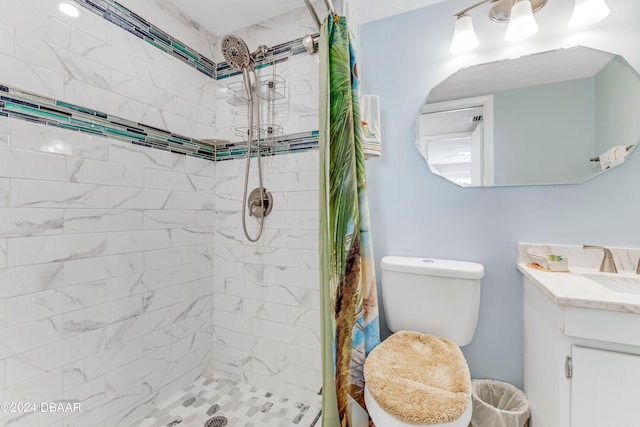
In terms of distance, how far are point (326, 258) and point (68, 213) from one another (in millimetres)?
1113

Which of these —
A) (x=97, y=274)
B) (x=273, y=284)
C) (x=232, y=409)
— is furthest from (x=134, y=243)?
(x=232, y=409)

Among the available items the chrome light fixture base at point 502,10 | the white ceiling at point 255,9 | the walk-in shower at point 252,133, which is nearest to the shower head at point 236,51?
the walk-in shower at point 252,133

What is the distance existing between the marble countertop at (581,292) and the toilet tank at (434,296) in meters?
0.25

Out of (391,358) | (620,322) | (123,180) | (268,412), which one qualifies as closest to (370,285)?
(391,358)

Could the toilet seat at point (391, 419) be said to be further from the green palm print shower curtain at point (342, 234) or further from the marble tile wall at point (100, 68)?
the marble tile wall at point (100, 68)

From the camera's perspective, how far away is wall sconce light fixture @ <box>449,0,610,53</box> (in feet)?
3.82

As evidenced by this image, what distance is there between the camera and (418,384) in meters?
0.91

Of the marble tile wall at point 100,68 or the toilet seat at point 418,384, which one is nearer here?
the toilet seat at point 418,384

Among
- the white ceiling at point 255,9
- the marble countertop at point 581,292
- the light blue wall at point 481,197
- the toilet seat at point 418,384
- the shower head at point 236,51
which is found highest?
the white ceiling at point 255,9

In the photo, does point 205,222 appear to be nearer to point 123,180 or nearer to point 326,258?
point 123,180

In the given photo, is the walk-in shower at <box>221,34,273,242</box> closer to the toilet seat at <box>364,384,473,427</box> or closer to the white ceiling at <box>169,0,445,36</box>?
the white ceiling at <box>169,0,445,36</box>

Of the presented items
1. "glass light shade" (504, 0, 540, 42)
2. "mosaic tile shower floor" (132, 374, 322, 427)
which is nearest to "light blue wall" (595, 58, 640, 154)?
"glass light shade" (504, 0, 540, 42)

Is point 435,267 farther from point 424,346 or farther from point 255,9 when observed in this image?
point 255,9

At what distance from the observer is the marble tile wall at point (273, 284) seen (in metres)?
1.56
